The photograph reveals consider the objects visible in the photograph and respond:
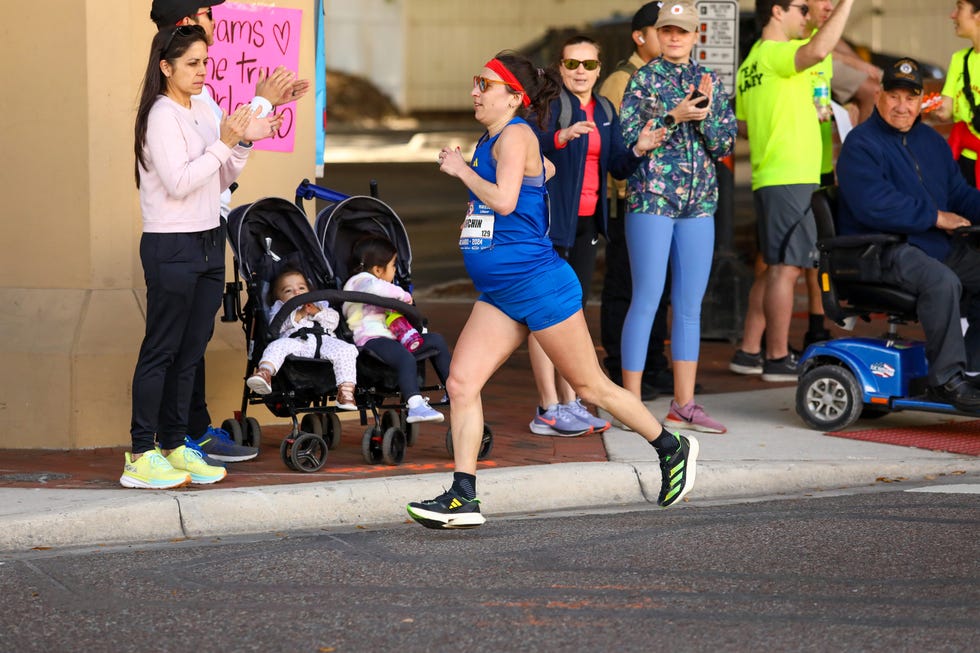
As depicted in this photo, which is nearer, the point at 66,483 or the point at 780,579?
the point at 780,579

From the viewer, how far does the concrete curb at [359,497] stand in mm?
6547

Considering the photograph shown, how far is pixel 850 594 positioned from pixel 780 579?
28 centimetres

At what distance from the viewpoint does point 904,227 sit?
866cm

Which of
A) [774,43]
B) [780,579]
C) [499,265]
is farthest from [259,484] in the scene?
[774,43]

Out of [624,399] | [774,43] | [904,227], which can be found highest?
[774,43]

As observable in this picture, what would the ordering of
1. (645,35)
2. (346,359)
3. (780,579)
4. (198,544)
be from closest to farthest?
1. (780,579)
2. (198,544)
3. (346,359)
4. (645,35)

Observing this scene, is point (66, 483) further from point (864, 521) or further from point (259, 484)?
point (864, 521)

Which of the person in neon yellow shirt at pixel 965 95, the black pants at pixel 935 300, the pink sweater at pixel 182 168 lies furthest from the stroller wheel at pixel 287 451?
the person in neon yellow shirt at pixel 965 95

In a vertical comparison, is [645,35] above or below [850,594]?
above

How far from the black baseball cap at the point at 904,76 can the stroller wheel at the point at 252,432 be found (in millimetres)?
3684

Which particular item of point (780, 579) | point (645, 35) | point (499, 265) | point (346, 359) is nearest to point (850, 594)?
point (780, 579)

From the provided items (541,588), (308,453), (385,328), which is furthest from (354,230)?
(541,588)

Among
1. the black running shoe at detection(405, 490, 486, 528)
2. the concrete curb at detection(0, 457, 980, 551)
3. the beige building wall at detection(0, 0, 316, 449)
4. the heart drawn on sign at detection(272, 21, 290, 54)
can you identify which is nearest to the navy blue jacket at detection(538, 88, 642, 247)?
the concrete curb at detection(0, 457, 980, 551)

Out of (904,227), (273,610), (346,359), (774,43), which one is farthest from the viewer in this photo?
(774,43)
